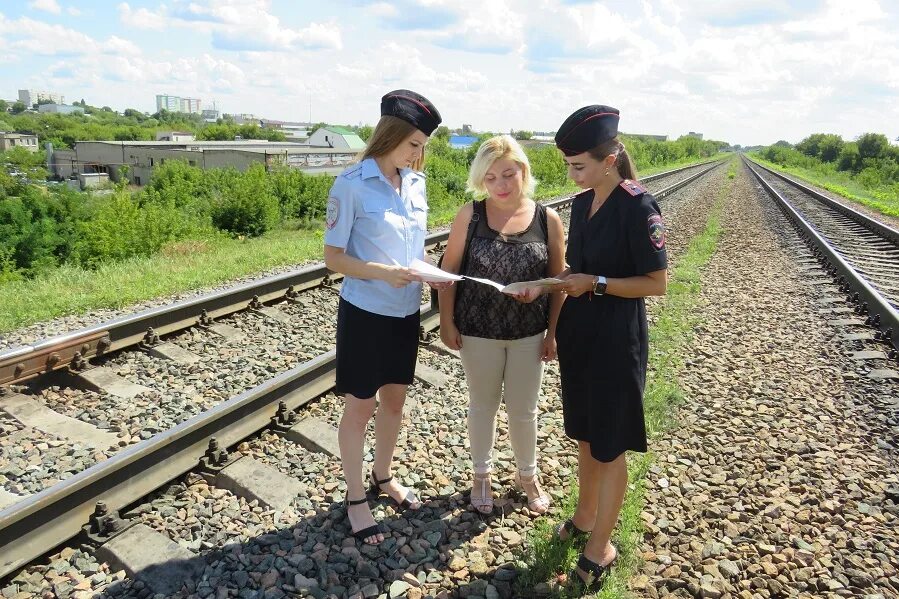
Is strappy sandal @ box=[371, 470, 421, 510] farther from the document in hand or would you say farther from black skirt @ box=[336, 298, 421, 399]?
the document in hand

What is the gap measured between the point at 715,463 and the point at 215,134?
449 feet

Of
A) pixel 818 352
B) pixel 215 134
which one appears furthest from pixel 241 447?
pixel 215 134

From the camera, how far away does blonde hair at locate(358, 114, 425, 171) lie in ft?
9.47

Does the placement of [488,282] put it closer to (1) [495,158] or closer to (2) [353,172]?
(1) [495,158]

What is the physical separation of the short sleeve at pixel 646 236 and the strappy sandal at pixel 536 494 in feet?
5.02

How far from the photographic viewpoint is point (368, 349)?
121 inches

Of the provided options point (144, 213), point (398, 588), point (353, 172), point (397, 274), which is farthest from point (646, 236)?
point (144, 213)

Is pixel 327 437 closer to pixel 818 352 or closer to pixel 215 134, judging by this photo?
pixel 818 352

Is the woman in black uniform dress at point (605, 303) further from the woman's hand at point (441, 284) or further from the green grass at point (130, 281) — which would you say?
the green grass at point (130, 281)

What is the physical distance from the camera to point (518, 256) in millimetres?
3162

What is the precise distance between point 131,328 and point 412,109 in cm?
353

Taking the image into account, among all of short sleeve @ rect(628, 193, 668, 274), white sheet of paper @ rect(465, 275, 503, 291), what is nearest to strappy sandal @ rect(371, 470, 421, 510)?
white sheet of paper @ rect(465, 275, 503, 291)

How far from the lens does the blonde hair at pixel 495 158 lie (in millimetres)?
3062

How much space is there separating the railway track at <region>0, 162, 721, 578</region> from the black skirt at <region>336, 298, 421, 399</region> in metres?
1.11
